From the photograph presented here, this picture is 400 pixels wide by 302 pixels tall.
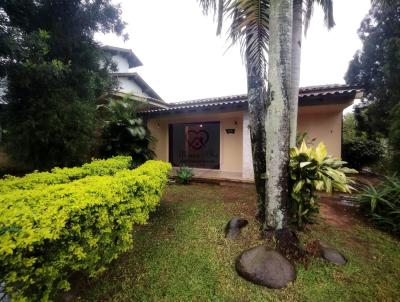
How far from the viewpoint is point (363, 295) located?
7.79ft

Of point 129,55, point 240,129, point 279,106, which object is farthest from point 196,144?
point 129,55

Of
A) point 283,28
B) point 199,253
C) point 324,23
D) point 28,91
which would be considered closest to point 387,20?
point 324,23

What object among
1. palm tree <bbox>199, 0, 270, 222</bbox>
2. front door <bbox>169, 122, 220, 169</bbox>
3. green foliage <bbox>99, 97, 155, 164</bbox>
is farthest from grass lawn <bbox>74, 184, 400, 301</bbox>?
front door <bbox>169, 122, 220, 169</bbox>

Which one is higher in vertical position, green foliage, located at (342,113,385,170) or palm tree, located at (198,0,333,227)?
palm tree, located at (198,0,333,227)

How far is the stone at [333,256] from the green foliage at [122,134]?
250 inches

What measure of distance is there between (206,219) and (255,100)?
249 cm

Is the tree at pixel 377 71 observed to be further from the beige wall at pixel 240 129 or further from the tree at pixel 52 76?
the tree at pixel 52 76

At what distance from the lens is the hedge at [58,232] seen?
5.15 feet

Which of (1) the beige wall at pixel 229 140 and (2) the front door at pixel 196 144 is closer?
(1) the beige wall at pixel 229 140

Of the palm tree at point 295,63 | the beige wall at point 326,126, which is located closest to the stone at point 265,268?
the palm tree at point 295,63

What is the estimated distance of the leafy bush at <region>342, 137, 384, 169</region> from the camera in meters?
9.45

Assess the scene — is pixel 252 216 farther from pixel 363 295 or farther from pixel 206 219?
pixel 363 295

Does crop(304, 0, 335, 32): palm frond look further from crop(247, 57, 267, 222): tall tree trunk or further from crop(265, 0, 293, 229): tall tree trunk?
crop(247, 57, 267, 222): tall tree trunk

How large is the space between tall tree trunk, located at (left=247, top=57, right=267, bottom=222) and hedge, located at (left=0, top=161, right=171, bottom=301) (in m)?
2.06
